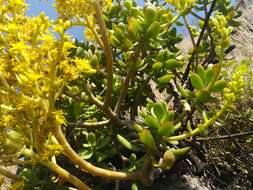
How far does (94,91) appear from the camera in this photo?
10.00ft

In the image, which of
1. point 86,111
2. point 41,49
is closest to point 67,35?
point 41,49

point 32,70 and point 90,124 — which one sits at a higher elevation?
point 32,70

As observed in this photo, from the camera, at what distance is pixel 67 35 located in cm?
197

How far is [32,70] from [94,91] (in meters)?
1.13

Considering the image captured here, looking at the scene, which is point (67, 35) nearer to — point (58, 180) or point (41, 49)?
point (41, 49)

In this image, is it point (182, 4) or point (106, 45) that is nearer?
point (106, 45)

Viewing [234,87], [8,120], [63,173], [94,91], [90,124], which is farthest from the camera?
[94,91]

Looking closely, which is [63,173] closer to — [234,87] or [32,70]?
[32,70]

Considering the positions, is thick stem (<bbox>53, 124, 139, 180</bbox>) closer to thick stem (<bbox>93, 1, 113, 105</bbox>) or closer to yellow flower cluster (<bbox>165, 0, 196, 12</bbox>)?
thick stem (<bbox>93, 1, 113, 105</bbox>)

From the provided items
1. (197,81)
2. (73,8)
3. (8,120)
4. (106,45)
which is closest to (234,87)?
(197,81)

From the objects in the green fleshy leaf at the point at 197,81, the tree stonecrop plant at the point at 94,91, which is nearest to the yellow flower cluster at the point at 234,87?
the tree stonecrop plant at the point at 94,91

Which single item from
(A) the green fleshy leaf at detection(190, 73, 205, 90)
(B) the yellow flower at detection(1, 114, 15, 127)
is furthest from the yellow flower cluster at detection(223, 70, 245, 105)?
(B) the yellow flower at detection(1, 114, 15, 127)

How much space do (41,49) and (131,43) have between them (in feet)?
2.53

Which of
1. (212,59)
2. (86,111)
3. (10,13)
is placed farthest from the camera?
(212,59)
